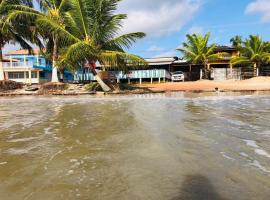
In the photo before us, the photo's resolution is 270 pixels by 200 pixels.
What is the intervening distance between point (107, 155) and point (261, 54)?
110 feet

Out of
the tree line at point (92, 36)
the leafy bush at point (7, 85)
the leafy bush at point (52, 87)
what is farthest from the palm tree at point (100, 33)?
the leafy bush at point (7, 85)

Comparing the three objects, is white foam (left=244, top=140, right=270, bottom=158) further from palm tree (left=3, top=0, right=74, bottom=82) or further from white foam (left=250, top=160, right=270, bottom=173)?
palm tree (left=3, top=0, right=74, bottom=82)

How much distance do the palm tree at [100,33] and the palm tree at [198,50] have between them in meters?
14.6

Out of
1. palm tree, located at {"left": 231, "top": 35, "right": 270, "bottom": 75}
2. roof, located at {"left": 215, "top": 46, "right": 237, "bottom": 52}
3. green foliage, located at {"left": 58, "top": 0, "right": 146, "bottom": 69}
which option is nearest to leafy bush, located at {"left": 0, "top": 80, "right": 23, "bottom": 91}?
green foliage, located at {"left": 58, "top": 0, "right": 146, "bottom": 69}

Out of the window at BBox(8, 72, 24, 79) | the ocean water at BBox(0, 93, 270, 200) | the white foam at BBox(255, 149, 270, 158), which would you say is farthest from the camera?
the window at BBox(8, 72, 24, 79)

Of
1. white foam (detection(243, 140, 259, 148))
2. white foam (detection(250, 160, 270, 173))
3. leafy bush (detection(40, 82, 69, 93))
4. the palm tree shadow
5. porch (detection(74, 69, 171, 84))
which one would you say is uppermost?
porch (detection(74, 69, 171, 84))

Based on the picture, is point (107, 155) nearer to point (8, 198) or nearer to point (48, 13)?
point (8, 198)

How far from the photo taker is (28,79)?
40.1 metres

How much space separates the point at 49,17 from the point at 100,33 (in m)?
5.96

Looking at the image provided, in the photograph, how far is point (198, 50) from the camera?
35.6 meters

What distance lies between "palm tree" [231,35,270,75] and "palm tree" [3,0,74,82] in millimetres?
19182

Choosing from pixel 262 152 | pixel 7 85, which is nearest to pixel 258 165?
pixel 262 152

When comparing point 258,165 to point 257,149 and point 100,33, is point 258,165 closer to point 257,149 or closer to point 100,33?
point 257,149

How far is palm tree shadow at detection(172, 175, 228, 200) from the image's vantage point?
318cm
